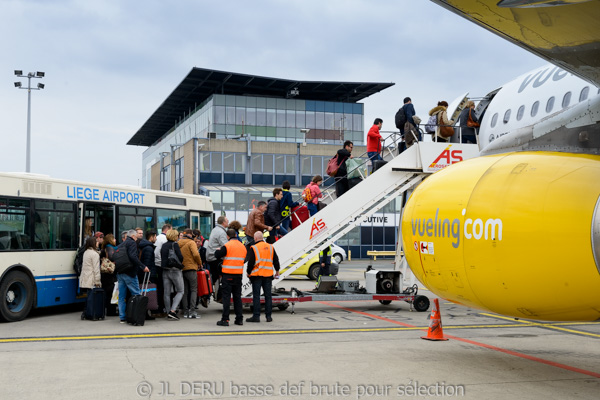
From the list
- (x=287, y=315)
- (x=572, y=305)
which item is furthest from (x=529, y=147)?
(x=287, y=315)

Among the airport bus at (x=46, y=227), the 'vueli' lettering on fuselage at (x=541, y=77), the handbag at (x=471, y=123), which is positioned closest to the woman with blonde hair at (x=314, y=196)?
the handbag at (x=471, y=123)

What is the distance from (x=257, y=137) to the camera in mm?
60594

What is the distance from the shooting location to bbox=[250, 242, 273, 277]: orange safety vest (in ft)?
44.0

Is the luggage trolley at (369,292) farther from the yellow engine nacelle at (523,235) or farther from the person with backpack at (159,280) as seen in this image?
the yellow engine nacelle at (523,235)

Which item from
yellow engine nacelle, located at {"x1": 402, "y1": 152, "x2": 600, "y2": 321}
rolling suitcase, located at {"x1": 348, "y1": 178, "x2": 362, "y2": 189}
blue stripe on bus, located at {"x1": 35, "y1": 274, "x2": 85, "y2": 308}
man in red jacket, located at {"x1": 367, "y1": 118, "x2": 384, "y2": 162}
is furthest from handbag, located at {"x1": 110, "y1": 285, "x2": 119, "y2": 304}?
yellow engine nacelle, located at {"x1": 402, "y1": 152, "x2": 600, "y2": 321}

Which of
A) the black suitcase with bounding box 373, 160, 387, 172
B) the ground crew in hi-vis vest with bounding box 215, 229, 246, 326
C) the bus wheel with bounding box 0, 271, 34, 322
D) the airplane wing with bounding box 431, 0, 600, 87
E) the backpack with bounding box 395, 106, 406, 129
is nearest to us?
the airplane wing with bounding box 431, 0, 600, 87

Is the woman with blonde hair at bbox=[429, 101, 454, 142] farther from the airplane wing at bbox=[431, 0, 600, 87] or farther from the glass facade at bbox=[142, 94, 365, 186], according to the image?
the glass facade at bbox=[142, 94, 365, 186]

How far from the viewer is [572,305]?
6406 mm

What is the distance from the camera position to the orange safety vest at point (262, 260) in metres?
13.4

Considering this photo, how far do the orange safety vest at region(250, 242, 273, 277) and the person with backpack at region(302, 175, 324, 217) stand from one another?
2749 mm

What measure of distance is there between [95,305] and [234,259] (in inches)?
134

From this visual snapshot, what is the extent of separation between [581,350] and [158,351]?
21.5ft

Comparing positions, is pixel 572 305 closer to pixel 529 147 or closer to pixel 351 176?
pixel 529 147

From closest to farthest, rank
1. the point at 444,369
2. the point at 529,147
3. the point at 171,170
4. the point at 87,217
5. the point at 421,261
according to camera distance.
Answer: the point at 529,147, the point at 421,261, the point at 444,369, the point at 87,217, the point at 171,170
